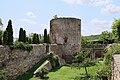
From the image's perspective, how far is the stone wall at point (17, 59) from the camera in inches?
704

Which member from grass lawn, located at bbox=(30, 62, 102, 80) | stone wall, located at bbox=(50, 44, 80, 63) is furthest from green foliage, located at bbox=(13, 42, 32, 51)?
stone wall, located at bbox=(50, 44, 80, 63)

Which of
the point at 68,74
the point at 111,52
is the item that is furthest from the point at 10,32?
the point at 111,52

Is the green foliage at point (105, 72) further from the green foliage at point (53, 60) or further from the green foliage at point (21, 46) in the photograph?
the green foliage at point (53, 60)

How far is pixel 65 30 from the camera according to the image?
31.7 meters

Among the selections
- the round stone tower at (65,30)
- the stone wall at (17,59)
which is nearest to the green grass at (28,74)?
the stone wall at (17,59)

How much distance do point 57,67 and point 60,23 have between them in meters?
7.44

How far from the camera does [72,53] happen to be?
1277 inches

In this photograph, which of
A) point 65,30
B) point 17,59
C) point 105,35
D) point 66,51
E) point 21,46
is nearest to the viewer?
point 17,59

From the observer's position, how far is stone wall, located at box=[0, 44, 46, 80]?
17891mm

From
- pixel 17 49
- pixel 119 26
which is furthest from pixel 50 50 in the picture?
pixel 119 26

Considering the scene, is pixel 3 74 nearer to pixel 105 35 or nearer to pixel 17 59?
pixel 17 59

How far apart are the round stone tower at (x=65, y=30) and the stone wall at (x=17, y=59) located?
617 cm

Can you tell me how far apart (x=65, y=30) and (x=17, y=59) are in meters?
12.5

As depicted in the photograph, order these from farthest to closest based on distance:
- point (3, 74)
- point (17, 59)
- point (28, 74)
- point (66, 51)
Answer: point (66, 51)
point (28, 74)
point (17, 59)
point (3, 74)
